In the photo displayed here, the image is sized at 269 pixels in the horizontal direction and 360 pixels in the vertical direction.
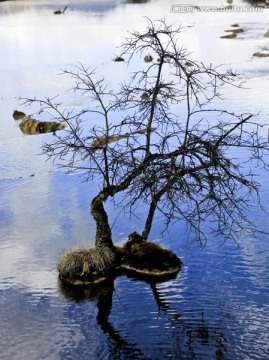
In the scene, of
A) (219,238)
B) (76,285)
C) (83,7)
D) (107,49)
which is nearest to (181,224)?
(219,238)

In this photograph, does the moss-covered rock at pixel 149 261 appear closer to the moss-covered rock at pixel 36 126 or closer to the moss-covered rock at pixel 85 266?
the moss-covered rock at pixel 85 266

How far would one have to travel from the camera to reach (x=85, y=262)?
840 inches

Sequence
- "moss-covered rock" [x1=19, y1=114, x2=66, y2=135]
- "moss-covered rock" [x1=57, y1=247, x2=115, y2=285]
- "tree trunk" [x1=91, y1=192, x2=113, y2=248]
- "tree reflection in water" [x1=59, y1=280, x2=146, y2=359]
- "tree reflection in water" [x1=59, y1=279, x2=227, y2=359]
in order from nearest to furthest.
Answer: "tree reflection in water" [x1=59, y1=279, x2=227, y2=359], "tree reflection in water" [x1=59, y1=280, x2=146, y2=359], "tree trunk" [x1=91, y1=192, x2=113, y2=248], "moss-covered rock" [x1=57, y1=247, x2=115, y2=285], "moss-covered rock" [x1=19, y1=114, x2=66, y2=135]

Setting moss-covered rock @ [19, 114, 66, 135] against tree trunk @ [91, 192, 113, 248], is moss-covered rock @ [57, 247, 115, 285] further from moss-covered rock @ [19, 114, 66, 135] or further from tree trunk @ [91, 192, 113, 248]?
moss-covered rock @ [19, 114, 66, 135]

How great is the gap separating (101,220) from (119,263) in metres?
1.86

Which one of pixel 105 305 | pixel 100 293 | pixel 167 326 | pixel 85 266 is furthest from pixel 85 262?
pixel 167 326

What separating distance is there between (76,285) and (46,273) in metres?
1.79

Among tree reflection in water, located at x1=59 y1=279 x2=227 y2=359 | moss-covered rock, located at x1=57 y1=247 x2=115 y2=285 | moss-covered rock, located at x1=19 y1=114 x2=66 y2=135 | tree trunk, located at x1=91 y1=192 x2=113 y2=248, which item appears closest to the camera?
tree reflection in water, located at x1=59 y1=279 x2=227 y2=359

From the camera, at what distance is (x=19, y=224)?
27.6 meters

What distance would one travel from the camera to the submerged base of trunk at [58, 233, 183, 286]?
70.3 ft

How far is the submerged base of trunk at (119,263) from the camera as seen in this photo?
21422 mm

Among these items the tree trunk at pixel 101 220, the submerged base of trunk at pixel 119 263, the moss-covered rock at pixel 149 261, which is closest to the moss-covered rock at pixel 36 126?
the submerged base of trunk at pixel 119 263

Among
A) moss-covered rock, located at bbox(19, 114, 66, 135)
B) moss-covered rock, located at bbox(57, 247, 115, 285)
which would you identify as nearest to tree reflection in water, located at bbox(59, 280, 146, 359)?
moss-covered rock, located at bbox(57, 247, 115, 285)

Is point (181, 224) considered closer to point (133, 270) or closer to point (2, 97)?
point (133, 270)
